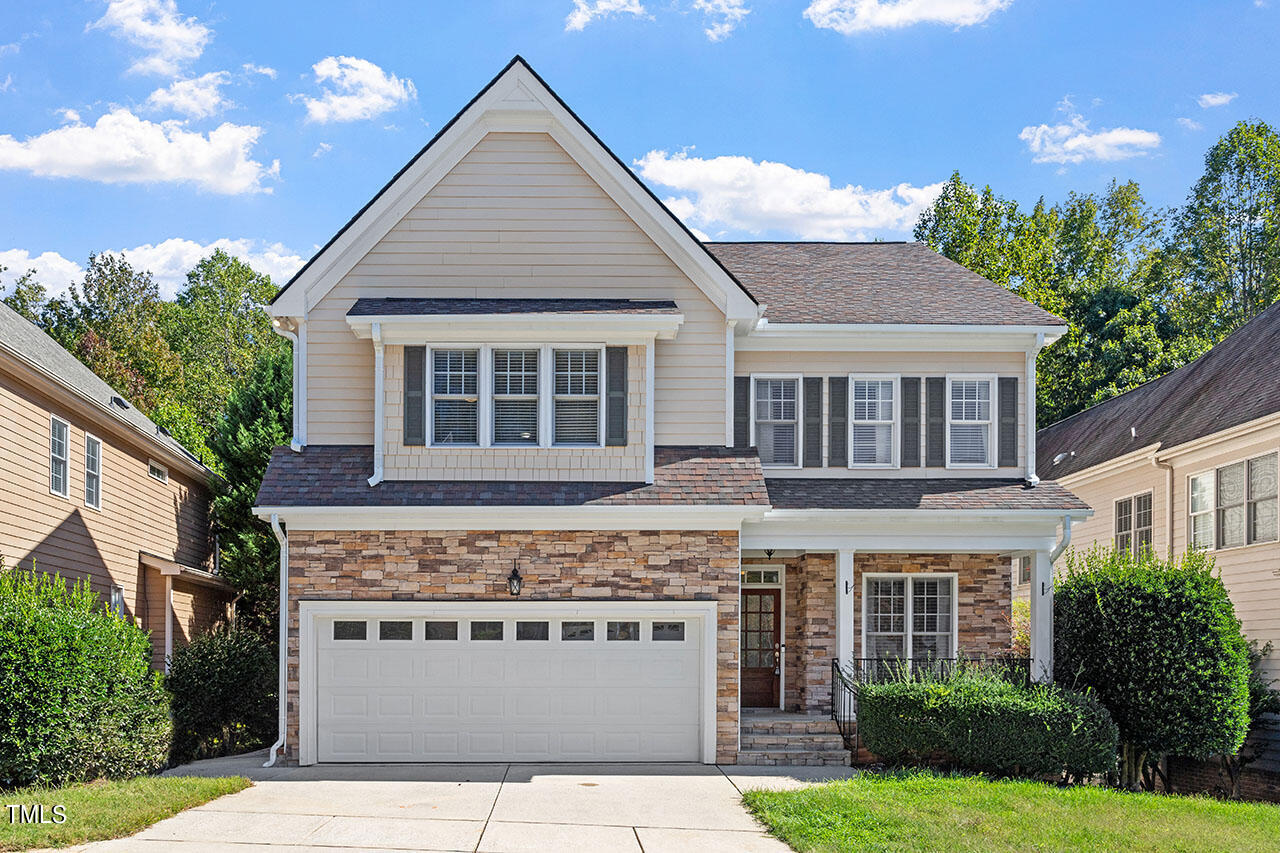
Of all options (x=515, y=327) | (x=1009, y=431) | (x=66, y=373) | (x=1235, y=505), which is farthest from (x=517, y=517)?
(x=1235, y=505)

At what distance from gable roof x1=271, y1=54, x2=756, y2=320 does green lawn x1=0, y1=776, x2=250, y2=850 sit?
6791mm

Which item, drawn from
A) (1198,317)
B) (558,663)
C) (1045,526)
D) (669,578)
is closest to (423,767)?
(558,663)

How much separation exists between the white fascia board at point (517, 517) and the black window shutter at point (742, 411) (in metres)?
2.54

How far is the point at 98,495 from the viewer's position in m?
20.3

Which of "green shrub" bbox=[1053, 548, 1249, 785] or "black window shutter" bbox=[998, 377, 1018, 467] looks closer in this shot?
"green shrub" bbox=[1053, 548, 1249, 785]

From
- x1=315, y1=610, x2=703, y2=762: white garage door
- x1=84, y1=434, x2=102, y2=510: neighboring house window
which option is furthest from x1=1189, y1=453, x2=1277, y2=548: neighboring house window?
x1=84, y1=434, x2=102, y2=510: neighboring house window

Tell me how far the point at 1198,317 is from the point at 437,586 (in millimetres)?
30566

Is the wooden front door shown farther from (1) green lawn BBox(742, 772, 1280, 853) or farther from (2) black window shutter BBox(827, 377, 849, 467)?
(1) green lawn BBox(742, 772, 1280, 853)

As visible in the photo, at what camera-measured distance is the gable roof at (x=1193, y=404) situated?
19986mm

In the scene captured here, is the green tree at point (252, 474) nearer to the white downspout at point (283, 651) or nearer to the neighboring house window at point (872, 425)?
the white downspout at point (283, 651)

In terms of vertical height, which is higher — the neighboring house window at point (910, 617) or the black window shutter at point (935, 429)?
the black window shutter at point (935, 429)

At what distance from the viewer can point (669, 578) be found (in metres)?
16.7

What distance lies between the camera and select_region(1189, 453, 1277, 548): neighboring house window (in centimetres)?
1862

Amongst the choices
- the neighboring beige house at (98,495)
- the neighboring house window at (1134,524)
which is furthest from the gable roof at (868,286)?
the neighboring beige house at (98,495)
